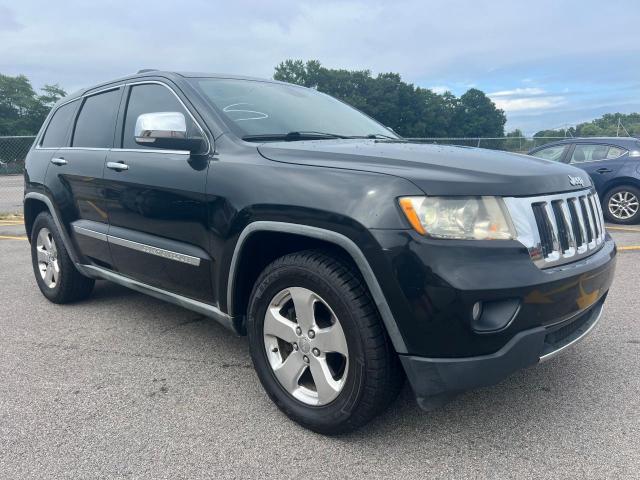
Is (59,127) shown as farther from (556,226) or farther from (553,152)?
(553,152)

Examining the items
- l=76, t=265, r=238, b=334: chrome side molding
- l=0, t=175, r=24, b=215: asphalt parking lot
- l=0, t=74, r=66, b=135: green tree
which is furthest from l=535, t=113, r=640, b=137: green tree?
l=0, t=74, r=66, b=135: green tree

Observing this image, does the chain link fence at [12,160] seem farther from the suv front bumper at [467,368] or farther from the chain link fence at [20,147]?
the suv front bumper at [467,368]

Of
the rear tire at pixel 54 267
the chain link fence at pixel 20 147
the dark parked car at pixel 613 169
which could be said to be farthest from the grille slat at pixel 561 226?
the chain link fence at pixel 20 147

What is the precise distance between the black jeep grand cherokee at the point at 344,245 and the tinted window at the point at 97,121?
32 centimetres

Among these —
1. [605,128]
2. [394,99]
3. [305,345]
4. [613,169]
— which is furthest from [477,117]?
[305,345]

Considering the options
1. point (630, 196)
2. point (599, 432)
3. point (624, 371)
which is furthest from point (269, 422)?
point (630, 196)

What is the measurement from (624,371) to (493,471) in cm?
134

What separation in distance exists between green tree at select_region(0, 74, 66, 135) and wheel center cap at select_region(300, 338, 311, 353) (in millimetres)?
57870

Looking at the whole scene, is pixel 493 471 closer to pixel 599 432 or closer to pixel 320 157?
pixel 599 432

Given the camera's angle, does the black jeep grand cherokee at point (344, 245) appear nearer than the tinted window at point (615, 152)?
Yes

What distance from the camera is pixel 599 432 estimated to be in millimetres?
2361

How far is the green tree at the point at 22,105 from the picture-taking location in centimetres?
5266

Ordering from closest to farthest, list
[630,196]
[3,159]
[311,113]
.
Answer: [311,113], [630,196], [3,159]

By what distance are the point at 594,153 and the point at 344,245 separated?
831 cm
